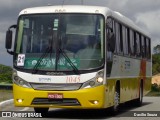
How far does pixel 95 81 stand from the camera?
14.9m

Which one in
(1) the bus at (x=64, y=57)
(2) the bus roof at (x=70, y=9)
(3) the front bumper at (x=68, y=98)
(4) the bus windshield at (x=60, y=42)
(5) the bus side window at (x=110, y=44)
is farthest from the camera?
(2) the bus roof at (x=70, y=9)

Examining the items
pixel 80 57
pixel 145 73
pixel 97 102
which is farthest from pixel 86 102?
pixel 145 73

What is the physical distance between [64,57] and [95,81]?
43.5 inches

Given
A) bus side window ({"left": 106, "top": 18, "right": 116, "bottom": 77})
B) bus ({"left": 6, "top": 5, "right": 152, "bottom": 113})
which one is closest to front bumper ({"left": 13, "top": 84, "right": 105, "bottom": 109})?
bus ({"left": 6, "top": 5, "right": 152, "bottom": 113})

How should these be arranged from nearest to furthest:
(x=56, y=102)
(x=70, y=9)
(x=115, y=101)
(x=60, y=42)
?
(x=56, y=102) → (x=60, y=42) → (x=70, y=9) → (x=115, y=101)

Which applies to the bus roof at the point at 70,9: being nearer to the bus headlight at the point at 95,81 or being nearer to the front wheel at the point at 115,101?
the bus headlight at the point at 95,81

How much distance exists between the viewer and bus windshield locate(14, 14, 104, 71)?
1511cm

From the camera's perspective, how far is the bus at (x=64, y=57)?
14.9m

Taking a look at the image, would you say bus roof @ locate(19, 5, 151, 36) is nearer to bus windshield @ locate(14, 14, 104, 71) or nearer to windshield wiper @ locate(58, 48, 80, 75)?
bus windshield @ locate(14, 14, 104, 71)

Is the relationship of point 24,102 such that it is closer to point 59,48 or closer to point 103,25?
point 59,48

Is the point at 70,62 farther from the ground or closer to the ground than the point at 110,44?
closer to the ground

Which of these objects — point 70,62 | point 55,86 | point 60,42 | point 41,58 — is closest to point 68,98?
point 55,86

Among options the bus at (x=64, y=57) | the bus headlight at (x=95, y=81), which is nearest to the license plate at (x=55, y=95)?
the bus at (x=64, y=57)

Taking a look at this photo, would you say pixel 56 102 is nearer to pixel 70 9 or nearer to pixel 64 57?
pixel 64 57
